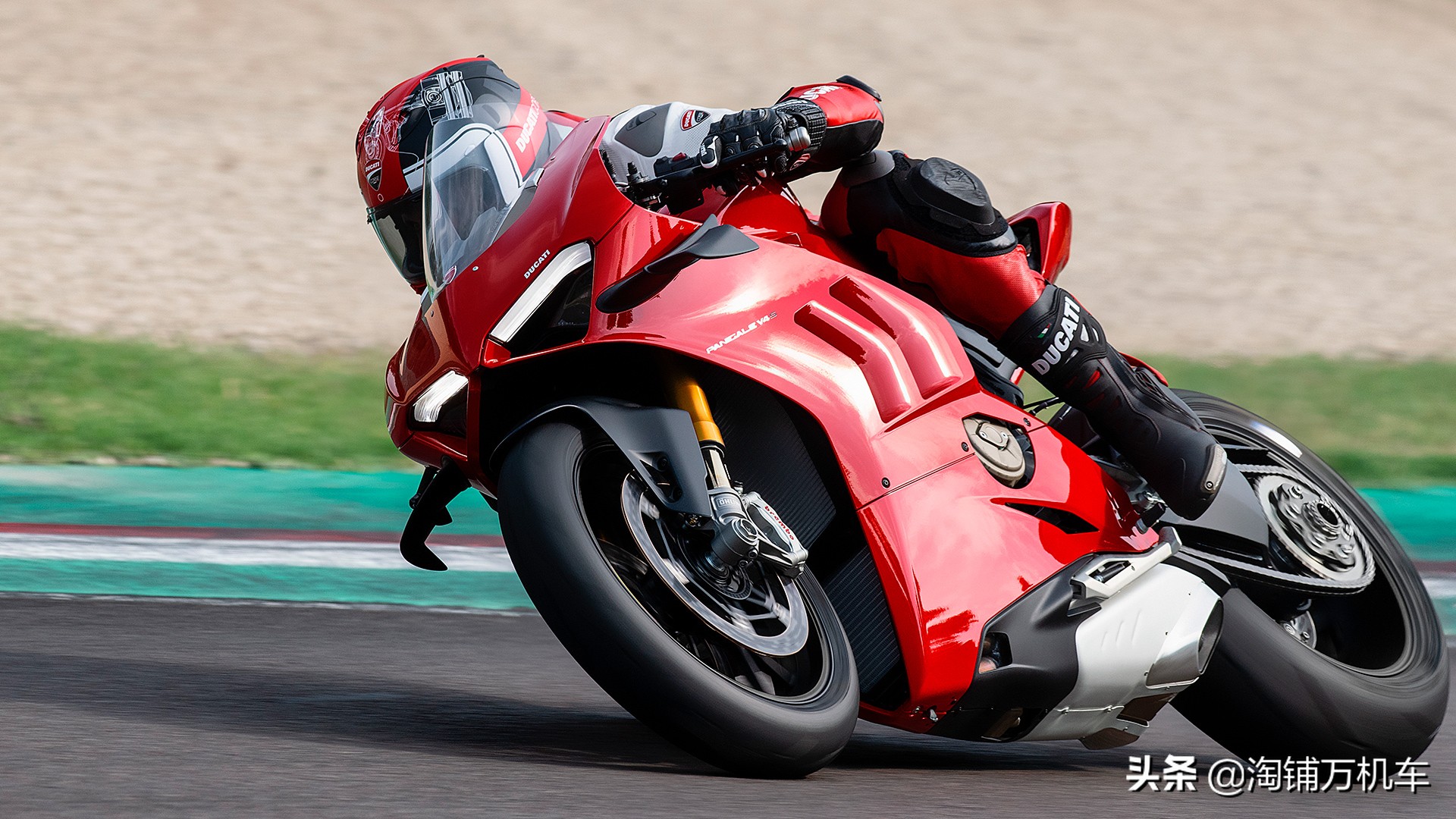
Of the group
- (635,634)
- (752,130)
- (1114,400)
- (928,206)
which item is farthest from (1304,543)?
(635,634)

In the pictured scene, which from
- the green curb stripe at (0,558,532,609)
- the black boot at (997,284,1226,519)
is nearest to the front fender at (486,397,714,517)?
the black boot at (997,284,1226,519)

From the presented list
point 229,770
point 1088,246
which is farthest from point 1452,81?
point 229,770

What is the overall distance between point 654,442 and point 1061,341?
0.90 m

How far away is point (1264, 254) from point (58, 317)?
7.28 metres

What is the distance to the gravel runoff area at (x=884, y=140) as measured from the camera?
980 cm

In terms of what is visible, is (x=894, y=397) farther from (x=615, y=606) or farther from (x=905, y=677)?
(x=615, y=606)

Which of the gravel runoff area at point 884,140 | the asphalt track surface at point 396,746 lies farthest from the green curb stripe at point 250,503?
the gravel runoff area at point 884,140

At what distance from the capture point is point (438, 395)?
304cm

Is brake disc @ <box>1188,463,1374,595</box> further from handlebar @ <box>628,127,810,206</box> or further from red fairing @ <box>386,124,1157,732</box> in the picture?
handlebar @ <box>628,127,810,206</box>

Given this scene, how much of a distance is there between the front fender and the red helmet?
1.91 feet

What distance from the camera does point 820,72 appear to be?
14.1m

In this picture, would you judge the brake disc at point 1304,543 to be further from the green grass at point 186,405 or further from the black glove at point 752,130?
the green grass at point 186,405

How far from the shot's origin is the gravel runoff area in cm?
980

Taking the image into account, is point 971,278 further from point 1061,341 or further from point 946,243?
point 1061,341
